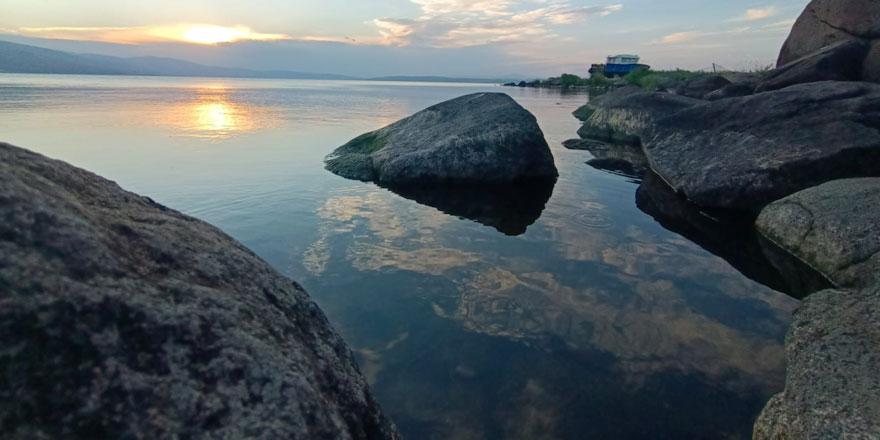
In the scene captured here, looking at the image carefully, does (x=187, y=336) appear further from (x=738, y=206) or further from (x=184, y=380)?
(x=738, y=206)

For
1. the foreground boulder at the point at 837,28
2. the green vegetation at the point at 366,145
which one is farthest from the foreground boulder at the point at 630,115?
the green vegetation at the point at 366,145

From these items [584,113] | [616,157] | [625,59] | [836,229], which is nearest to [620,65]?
[625,59]

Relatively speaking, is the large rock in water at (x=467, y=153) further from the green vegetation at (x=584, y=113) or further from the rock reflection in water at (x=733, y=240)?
the green vegetation at (x=584, y=113)

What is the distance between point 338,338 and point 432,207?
302 inches

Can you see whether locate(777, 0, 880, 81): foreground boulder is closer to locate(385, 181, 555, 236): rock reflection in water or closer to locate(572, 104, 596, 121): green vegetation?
locate(572, 104, 596, 121): green vegetation

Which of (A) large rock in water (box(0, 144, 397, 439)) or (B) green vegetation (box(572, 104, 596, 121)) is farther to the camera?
(B) green vegetation (box(572, 104, 596, 121))

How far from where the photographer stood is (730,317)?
616 cm

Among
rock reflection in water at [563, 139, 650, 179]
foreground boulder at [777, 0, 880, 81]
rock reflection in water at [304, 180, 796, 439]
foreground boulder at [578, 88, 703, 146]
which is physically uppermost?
foreground boulder at [777, 0, 880, 81]

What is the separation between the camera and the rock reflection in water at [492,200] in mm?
10041

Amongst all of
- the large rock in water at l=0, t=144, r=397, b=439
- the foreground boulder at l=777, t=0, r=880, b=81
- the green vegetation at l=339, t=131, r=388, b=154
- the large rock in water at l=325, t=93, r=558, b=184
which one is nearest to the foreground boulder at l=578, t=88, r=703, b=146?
the foreground boulder at l=777, t=0, r=880, b=81

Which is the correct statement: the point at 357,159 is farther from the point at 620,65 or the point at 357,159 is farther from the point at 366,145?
the point at 620,65

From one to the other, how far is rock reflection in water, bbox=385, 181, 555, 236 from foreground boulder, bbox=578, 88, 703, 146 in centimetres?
899

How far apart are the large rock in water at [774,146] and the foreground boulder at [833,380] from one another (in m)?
5.67

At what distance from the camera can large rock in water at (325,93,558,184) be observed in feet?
43.8
